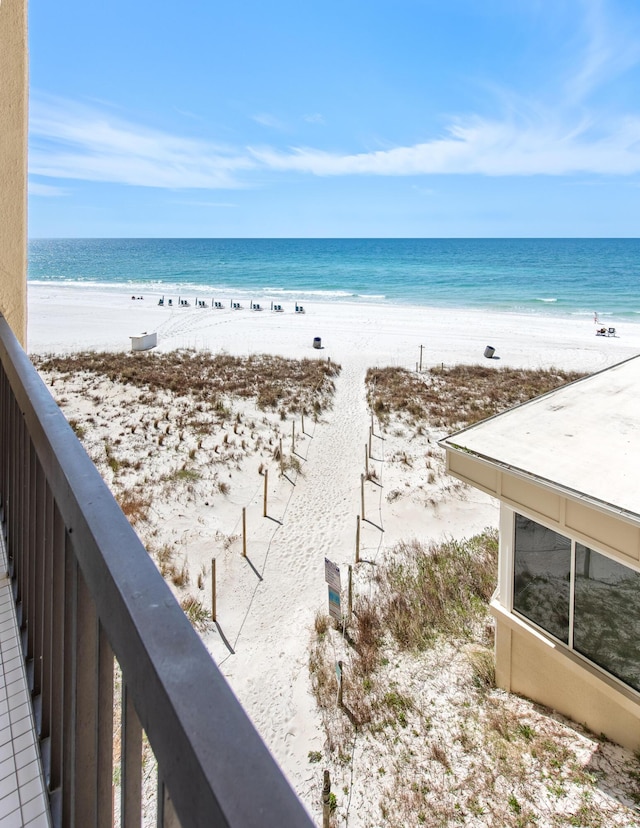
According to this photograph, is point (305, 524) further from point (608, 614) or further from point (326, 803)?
point (608, 614)

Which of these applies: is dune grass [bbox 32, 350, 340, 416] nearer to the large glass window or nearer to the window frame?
the window frame

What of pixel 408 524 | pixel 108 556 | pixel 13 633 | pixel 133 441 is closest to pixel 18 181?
pixel 13 633

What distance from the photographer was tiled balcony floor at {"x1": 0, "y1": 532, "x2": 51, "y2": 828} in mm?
1265

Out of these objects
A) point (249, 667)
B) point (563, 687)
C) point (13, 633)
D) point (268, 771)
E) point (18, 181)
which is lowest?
point (249, 667)

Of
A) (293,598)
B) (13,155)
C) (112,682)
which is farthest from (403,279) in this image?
(112,682)

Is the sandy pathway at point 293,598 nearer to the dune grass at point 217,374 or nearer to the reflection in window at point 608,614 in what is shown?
the reflection in window at point 608,614

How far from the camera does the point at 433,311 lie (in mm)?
41344

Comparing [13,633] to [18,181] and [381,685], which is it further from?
[381,685]

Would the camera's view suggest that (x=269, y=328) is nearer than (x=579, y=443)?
No

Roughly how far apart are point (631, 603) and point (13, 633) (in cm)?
480

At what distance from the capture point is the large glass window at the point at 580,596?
15.1 feet

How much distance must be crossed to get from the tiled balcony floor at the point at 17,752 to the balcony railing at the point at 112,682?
0.04 metres

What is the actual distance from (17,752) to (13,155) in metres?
3.05

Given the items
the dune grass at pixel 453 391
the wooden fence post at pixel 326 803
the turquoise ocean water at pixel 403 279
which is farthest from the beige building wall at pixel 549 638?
the turquoise ocean water at pixel 403 279
